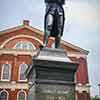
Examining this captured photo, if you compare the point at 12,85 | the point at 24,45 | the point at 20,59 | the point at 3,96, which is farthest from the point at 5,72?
the point at 24,45

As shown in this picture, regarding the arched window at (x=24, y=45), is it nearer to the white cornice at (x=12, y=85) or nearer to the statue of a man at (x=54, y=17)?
the white cornice at (x=12, y=85)

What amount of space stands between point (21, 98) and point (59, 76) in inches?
982

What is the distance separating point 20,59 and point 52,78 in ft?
85.8

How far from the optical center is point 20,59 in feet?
107

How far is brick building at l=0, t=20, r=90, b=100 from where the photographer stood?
31469mm

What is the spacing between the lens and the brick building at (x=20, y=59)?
3147cm

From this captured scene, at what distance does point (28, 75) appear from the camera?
7.63 metres

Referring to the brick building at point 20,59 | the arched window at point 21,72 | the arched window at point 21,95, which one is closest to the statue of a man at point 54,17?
the brick building at point 20,59

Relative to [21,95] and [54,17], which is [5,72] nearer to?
[21,95]

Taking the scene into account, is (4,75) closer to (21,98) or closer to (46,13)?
(21,98)

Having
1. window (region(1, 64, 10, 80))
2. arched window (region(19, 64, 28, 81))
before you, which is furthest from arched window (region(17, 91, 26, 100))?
window (region(1, 64, 10, 80))

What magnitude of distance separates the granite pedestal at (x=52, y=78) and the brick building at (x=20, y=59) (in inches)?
932

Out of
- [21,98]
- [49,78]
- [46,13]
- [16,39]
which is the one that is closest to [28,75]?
[49,78]

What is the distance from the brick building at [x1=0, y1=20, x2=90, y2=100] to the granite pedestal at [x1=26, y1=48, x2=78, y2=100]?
2368 centimetres
